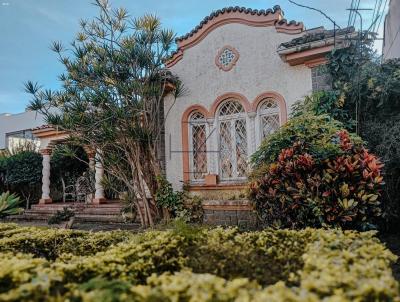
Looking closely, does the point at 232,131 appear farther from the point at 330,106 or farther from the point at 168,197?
the point at 330,106

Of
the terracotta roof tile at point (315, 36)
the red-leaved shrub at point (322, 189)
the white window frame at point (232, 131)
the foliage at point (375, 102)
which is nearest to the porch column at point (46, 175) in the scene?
the white window frame at point (232, 131)

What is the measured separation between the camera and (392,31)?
12.1 meters

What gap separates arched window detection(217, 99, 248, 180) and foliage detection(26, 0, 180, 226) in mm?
1590

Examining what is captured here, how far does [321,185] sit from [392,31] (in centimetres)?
954

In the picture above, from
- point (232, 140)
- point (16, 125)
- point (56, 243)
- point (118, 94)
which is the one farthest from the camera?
point (16, 125)

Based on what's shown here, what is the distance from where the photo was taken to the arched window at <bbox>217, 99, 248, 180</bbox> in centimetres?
969

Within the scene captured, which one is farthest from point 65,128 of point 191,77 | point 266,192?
point 266,192

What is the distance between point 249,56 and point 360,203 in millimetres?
5582

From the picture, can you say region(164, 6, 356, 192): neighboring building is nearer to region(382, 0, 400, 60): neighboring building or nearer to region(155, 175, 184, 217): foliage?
region(155, 175, 184, 217): foliage

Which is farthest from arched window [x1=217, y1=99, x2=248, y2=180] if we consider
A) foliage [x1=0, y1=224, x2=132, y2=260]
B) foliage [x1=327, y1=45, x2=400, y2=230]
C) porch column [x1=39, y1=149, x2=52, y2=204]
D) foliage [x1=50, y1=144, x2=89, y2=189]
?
porch column [x1=39, y1=149, x2=52, y2=204]

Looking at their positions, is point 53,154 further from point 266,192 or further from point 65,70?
point 266,192

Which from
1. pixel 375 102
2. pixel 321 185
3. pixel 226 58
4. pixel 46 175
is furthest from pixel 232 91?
pixel 46 175

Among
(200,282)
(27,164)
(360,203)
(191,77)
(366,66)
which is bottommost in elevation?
(200,282)

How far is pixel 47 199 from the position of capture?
14055 millimetres
